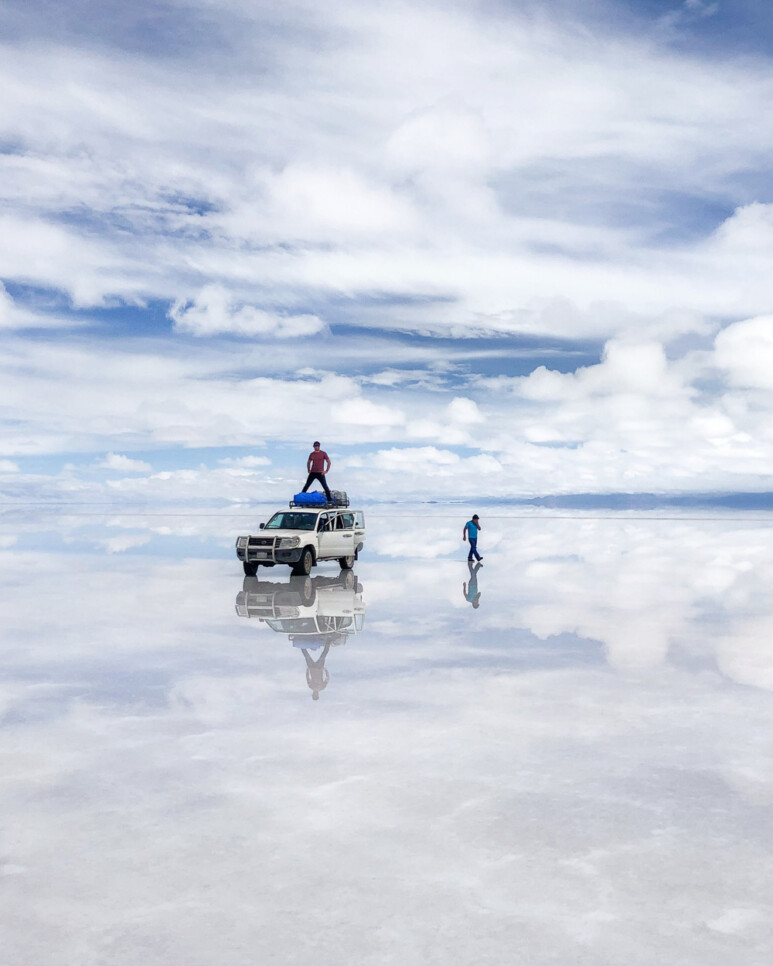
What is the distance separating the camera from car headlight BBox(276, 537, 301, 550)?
24.2m

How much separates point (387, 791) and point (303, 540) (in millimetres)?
17968

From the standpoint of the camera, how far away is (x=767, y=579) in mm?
24109

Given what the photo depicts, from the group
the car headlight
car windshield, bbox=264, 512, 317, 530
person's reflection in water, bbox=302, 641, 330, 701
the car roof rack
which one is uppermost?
the car roof rack

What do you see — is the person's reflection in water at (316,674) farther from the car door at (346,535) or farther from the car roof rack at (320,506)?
the car roof rack at (320,506)

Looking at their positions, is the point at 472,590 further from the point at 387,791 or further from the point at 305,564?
the point at 387,791

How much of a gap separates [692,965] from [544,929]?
75 cm

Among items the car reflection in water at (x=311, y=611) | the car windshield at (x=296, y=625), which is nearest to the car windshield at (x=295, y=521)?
the car reflection in water at (x=311, y=611)

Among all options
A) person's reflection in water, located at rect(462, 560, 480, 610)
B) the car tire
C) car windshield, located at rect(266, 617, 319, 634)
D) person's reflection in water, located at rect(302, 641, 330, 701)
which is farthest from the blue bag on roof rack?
person's reflection in water, located at rect(302, 641, 330, 701)

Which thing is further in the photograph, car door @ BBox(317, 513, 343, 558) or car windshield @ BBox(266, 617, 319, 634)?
car door @ BBox(317, 513, 343, 558)

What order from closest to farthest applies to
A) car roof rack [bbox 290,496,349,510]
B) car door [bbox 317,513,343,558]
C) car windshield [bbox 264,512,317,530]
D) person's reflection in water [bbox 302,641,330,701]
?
1. person's reflection in water [bbox 302,641,330,701]
2. car door [bbox 317,513,343,558]
3. car windshield [bbox 264,512,317,530]
4. car roof rack [bbox 290,496,349,510]

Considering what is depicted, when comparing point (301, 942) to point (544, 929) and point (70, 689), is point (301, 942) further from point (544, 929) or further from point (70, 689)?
point (70, 689)

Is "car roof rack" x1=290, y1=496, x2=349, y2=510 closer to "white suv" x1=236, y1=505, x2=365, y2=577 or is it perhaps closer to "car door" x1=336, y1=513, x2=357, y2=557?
"white suv" x1=236, y1=505, x2=365, y2=577

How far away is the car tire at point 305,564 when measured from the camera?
2462 cm

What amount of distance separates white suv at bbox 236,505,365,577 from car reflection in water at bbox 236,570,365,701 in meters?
0.60
